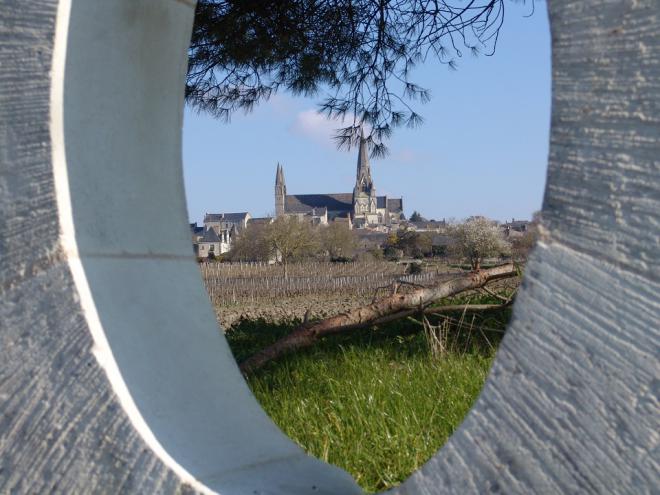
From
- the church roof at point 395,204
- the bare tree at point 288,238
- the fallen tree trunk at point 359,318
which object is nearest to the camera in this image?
the fallen tree trunk at point 359,318

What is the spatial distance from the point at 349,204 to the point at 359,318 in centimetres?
10879

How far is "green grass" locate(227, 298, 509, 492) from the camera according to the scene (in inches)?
90.5

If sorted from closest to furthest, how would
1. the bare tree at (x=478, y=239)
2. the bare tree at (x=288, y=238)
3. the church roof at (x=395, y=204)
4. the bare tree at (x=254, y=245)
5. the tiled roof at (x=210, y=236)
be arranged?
the bare tree at (x=478, y=239) → the bare tree at (x=288, y=238) → the bare tree at (x=254, y=245) → the tiled roof at (x=210, y=236) → the church roof at (x=395, y=204)

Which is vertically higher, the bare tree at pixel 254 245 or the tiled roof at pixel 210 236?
the bare tree at pixel 254 245

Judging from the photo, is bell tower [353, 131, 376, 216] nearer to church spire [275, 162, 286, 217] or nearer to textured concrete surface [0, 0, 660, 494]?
church spire [275, 162, 286, 217]

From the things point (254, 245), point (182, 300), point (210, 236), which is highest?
point (182, 300)

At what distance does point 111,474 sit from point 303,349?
9.74 feet

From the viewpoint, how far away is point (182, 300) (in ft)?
4.63

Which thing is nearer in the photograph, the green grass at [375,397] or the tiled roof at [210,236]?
the green grass at [375,397]

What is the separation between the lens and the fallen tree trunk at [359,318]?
3955 mm

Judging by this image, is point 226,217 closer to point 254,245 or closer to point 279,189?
point 279,189

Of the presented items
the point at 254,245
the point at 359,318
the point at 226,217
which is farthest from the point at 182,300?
the point at 226,217

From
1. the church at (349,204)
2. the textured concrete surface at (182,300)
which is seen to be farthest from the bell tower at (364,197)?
the textured concrete surface at (182,300)

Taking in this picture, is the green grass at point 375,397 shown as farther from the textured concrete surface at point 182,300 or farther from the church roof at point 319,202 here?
the church roof at point 319,202
